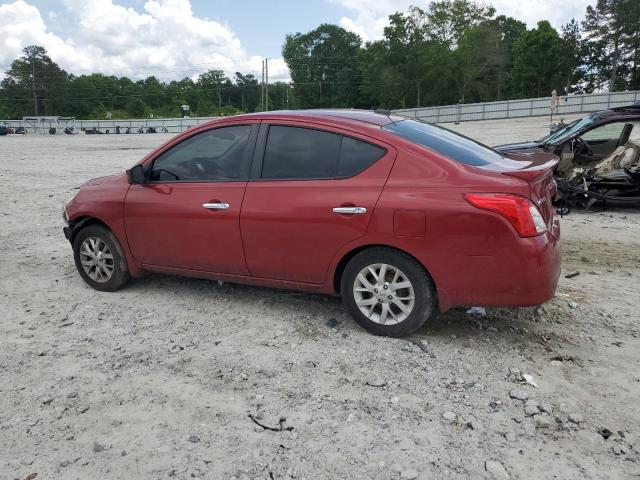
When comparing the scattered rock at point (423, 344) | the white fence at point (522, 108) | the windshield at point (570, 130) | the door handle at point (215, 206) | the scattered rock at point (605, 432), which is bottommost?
the scattered rock at point (605, 432)

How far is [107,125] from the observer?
74250mm

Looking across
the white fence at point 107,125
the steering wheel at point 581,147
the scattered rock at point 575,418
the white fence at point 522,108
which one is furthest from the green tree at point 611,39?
the scattered rock at point 575,418

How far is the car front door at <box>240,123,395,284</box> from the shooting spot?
393 centimetres

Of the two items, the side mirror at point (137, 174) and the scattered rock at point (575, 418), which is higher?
the side mirror at point (137, 174)

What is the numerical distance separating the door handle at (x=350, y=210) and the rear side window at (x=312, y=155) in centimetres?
26

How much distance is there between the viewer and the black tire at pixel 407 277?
12.5 ft

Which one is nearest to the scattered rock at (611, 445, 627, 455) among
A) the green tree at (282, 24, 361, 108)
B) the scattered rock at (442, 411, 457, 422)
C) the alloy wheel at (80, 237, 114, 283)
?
the scattered rock at (442, 411, 457, 422)

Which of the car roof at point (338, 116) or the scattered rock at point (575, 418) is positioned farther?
the car roof at point (338, 116)

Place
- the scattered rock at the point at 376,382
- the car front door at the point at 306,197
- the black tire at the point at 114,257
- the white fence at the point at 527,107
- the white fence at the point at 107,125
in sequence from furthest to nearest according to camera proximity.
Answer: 1. the white fence at the point at 107,125
2. the white fence at the point at 527,107
3. the black tire at the point at 114,257
4. the car front door at the point at 306,197
5. the scattered rock at the point at 376,382

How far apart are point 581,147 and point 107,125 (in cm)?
7441

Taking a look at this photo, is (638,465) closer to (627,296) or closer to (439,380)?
(439,380)

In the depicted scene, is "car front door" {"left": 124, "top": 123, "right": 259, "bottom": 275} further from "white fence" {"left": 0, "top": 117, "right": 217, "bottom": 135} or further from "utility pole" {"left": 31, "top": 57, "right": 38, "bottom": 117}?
"utility pole" {"left": 31, "top": 57, "right": 38, "bottom": 117}

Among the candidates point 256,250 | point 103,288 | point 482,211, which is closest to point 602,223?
point 482,211

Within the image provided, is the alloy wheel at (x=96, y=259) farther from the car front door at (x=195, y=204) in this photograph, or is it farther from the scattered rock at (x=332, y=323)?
the scattered rock at (x=332, y=323)
